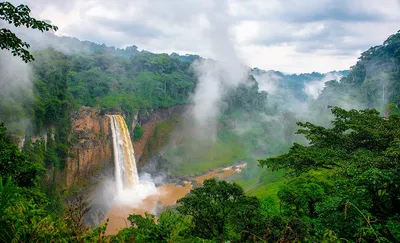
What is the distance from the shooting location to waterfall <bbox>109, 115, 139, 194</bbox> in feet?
141

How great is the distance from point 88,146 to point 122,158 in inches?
248

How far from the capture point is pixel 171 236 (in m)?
5.61

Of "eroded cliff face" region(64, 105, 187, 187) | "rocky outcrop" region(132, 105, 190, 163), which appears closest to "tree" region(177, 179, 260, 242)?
"eroded cliff face" region(64, 105, 187, 187)

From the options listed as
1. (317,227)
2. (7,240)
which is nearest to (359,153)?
(317,227)

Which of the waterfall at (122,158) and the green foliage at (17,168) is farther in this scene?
the waterfall at (122,158)

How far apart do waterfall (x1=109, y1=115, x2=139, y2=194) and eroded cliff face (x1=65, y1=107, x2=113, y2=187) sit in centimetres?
85

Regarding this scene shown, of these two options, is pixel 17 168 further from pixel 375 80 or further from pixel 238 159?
pixel 375 80

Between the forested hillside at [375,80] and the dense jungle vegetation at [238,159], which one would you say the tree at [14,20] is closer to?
the dense jungle vegetation at [238,159]

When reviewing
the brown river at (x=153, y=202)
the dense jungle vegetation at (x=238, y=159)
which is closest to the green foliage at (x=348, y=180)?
the dense jungle vegetation at (x=238, y=159)

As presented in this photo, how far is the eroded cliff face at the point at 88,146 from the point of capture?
36.8 m

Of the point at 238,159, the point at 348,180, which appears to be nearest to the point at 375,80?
the point at 238,159

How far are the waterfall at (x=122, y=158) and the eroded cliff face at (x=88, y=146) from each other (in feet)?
2.80

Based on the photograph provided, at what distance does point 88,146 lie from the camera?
38.9 meters

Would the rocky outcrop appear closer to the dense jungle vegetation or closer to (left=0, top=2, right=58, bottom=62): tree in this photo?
the dense jungle vegetation
